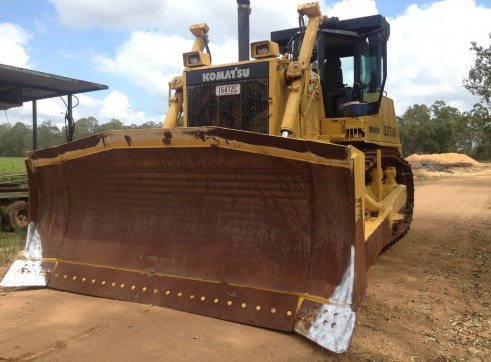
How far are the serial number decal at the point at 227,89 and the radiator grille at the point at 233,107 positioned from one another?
0.03 metres

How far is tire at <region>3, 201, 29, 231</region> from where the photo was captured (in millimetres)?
8330

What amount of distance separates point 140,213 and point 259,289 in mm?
1400

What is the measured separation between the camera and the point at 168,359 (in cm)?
291

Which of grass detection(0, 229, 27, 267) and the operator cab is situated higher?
the operator cab

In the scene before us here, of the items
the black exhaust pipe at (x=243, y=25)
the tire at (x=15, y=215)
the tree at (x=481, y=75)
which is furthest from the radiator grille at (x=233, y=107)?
the tree at (x=481, y=75)

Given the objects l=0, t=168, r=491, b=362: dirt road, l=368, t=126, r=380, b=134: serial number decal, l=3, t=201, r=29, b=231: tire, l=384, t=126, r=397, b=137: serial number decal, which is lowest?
l=0, t=168, r=491, b=362: dirt road

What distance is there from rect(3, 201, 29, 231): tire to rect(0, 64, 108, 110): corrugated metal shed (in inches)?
85.9

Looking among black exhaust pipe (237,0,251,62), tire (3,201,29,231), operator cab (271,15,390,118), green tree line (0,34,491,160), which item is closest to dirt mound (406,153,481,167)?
green tree line (0,34,491,160)

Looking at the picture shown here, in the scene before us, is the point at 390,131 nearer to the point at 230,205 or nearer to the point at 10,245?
the point at 230,205

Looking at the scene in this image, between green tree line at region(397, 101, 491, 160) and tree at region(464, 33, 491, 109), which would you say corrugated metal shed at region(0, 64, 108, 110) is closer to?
tree at region(464, 33, 491, 109)

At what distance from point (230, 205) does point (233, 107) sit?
4.43ft

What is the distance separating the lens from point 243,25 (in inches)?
206

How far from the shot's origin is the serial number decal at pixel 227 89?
4.70m

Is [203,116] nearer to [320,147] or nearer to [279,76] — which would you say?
[279,76]
